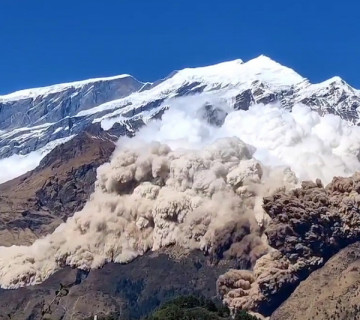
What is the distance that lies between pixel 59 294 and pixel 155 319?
48594 millimetres

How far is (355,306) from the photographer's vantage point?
7623 inches

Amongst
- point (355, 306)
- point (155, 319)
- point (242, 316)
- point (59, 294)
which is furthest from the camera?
point (355, 306)

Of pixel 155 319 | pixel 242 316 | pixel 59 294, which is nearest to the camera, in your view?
pixel 59 294

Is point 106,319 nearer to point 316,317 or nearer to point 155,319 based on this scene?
point 155,319

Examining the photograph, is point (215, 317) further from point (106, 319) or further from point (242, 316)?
point (106, 319)

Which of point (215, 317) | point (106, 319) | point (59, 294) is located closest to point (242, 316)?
point (215, 317)


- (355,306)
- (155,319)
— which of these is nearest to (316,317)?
(355,306)

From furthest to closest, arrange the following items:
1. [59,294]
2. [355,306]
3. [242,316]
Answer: [355,306], [242,316], [59,294]

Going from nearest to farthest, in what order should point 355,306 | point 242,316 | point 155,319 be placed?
point 155,319 < point 242,316 < point 355,306

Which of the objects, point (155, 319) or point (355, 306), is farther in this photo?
point (355, 306)

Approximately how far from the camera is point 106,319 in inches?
5512

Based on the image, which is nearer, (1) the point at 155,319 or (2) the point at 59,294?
(2) the point at 59,294

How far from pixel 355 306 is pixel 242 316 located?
6040 centimetres

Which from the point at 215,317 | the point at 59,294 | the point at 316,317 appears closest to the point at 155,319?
the point at 215,317
